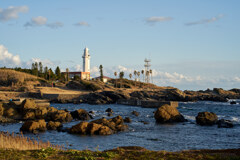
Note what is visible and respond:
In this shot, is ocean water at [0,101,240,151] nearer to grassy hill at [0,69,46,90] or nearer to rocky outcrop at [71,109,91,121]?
rocky outcrop at [71,109,91,121]

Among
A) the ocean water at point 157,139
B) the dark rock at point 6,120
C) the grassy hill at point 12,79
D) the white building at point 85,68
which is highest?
the white building at point 85,68

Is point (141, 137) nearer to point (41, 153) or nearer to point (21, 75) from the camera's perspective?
point (41, 153)

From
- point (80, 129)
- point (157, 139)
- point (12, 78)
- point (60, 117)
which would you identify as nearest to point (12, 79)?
point (12, 78)

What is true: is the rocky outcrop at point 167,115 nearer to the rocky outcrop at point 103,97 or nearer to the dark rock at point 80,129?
the dark rock at point 80,129

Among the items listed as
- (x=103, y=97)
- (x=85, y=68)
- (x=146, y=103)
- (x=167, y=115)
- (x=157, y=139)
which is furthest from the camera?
(x=85, y=68)

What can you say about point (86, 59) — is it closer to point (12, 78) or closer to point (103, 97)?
point (12, 78)

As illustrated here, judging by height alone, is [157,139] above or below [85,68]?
below

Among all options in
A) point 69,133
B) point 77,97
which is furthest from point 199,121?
point 77,97

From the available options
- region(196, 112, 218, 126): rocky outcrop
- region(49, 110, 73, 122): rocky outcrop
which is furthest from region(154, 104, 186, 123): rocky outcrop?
region(49, 110, 73, 122): rocky outcrop

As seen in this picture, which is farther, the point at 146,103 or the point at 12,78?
the point at 12,78

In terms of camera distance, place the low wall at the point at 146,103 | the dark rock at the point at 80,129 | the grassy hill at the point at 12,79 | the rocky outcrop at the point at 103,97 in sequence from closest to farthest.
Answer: the dark rock at the point at 80,129 → the low wall at the point at 146,103 → the rocky outcrop at the point at 103,97 → the grassy hill at the point at 12,79

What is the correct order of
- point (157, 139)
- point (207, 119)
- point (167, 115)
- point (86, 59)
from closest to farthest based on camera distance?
point (157, 139) < point (207, 119) < point (167, 115) < point (86, 59)

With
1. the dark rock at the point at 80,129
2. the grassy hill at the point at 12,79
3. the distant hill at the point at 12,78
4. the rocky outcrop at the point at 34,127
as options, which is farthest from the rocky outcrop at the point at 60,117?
the distant hill at the point at 12,78

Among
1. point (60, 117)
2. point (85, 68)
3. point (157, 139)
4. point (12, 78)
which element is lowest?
point (157, 139)
